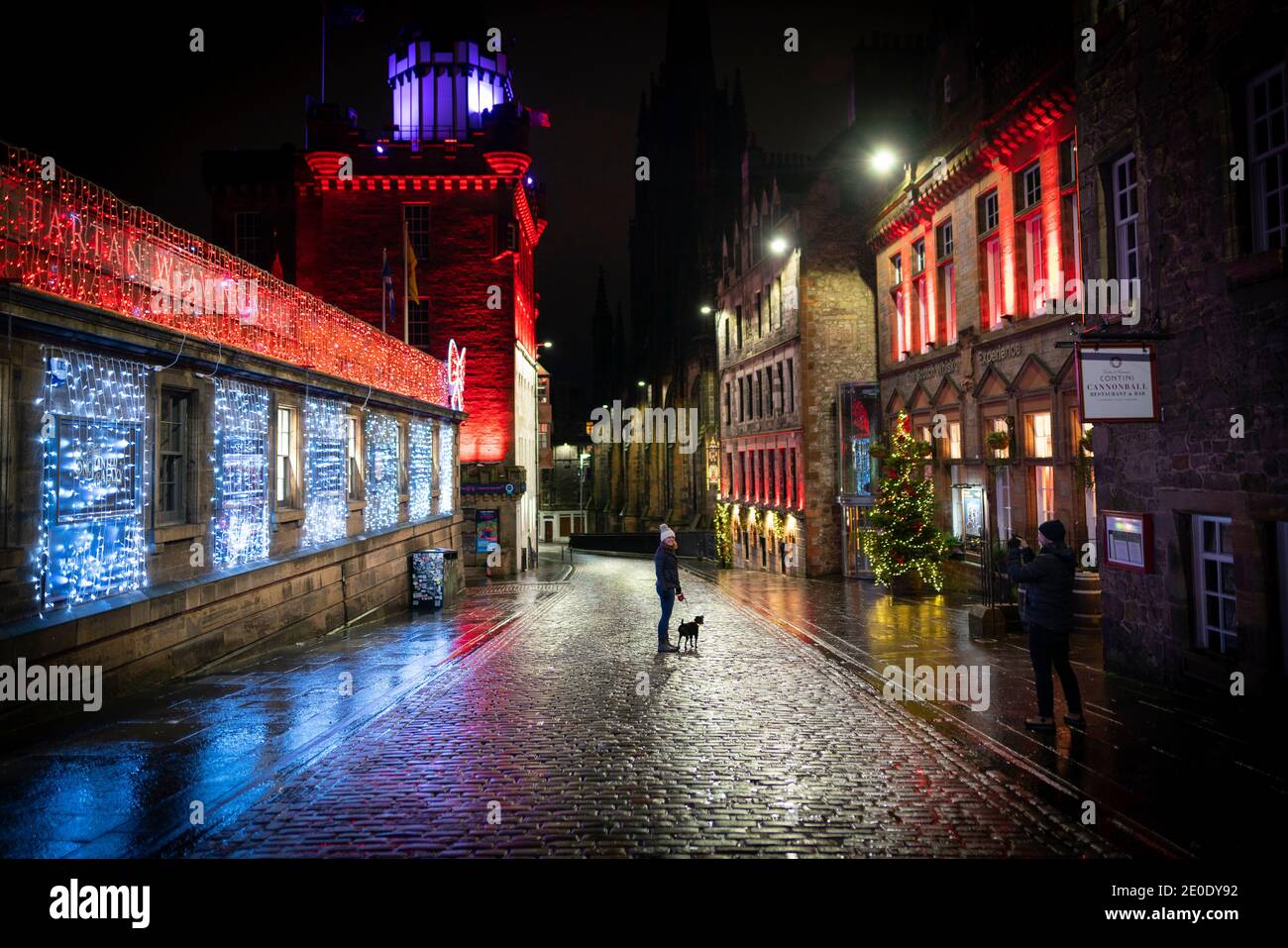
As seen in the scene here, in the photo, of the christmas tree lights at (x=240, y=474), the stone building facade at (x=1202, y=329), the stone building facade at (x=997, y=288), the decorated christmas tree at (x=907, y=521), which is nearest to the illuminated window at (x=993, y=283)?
the stone building facade at (x=997, y=288)

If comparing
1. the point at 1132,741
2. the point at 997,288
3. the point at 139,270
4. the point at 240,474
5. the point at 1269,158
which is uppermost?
the point at 997,288

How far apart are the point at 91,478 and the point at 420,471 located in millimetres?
14464

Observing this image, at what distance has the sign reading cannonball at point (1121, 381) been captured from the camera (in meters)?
9.96

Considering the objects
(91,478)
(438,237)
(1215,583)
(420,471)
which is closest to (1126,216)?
(1215,583)

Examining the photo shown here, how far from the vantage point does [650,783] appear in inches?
269

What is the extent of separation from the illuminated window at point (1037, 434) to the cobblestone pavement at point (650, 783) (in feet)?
29.3

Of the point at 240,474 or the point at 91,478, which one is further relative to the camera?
the point at 240,474

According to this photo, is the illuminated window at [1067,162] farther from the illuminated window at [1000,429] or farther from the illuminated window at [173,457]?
the illuminated window at [173,457]

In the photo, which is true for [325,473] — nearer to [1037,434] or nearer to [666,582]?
[666,582]

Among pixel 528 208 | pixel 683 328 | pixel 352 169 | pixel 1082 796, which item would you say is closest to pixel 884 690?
pixel 1082 796

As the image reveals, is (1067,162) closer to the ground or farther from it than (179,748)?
farther from it

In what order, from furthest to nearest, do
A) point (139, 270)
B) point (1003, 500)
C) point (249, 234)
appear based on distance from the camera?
point (249, 234), point (1003, 500), point (139, 270)

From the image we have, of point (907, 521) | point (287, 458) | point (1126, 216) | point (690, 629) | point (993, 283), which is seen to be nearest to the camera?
point (1126, 216)

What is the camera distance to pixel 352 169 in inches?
1447
